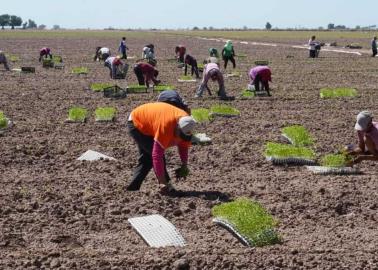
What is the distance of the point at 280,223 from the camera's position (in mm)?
6051

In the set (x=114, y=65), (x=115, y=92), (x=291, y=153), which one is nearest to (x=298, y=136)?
(x=291, y=153)

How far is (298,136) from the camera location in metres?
9.58

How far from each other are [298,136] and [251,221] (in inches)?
170

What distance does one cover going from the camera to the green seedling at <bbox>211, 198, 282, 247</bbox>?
17.6 feet

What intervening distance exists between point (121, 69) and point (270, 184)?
13.4 m

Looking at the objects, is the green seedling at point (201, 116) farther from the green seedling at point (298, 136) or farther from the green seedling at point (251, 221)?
the green seedling at point (251, 221)

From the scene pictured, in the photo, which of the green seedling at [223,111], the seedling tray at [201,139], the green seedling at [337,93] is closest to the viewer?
the seedling tray at [201,139]

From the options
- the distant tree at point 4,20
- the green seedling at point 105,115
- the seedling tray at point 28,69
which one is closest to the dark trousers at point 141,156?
the green seedling at point 105,115

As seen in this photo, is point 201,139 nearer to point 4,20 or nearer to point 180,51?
point 180,51

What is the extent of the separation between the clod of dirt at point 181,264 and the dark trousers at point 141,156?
7.58 feet

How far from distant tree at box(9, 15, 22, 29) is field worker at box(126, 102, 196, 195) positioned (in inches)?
6309

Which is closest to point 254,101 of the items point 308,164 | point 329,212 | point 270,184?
point 308,164

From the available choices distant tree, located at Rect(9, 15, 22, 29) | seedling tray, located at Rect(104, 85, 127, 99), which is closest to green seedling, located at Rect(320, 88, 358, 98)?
seedling tray, located at Rect(104, 85, 127, 99)

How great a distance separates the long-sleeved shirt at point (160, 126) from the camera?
6.33 m
